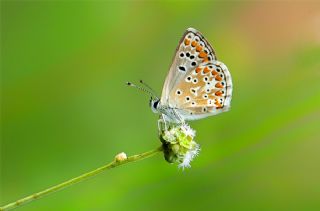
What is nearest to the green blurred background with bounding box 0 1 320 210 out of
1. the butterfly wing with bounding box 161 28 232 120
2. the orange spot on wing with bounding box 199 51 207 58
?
the butterfly wing with bounding box 161 28 232 120

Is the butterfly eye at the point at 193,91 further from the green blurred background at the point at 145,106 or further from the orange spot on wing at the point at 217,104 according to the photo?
the green blurred background at the point at 145,106

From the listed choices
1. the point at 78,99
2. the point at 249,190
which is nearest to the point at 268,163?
the point at 249,190

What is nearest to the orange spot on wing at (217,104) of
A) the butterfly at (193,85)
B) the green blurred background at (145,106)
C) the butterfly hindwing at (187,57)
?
the butterfly at (193,85)

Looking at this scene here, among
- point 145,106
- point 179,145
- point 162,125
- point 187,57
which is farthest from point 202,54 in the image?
point 145,106

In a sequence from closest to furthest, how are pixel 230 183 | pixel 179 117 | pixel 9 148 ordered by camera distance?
pixel 179 117 → pixel 9 148 → pixel 230 183

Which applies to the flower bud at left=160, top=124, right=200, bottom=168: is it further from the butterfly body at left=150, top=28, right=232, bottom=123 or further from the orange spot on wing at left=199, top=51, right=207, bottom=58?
the orange spot on wing at left=199, top=51, right=207, bottom=58

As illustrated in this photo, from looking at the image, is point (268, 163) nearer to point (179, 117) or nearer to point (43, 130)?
point (43, 130)

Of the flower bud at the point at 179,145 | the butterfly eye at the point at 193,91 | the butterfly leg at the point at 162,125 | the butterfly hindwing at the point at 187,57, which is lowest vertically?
the flower bud at the point at 179,145
